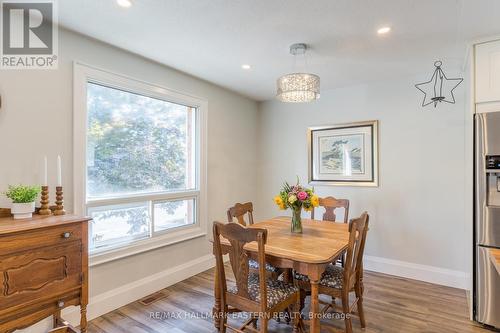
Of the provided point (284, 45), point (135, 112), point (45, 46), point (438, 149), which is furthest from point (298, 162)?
point (45, 46)

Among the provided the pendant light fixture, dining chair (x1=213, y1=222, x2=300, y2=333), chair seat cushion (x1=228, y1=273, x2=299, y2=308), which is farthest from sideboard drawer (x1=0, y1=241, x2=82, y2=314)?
the pendant light fixture

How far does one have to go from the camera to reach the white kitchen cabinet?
2368 millimetres

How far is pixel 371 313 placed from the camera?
262 centimetres

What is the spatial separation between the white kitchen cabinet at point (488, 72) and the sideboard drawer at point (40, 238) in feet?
11.4

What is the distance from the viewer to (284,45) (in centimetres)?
265

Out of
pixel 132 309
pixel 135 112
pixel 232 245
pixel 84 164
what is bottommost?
pixel 132 309

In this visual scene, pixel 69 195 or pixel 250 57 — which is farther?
pixel 250 57

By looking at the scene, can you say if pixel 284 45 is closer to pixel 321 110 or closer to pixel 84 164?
pixel 321 110

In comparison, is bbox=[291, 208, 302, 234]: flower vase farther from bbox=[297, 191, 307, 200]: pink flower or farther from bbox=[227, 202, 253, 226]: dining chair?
bbox=[227, 202, 253, 226]: dining chair

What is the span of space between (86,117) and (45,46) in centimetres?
63

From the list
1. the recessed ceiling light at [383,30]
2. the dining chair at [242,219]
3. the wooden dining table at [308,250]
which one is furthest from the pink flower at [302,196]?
the recessed ceiling light at [383,30]

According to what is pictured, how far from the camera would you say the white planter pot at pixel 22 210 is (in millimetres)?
1885

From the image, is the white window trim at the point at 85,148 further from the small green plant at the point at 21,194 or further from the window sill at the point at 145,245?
the small green plant at the point at 21,194

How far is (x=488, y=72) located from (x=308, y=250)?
223 cm
